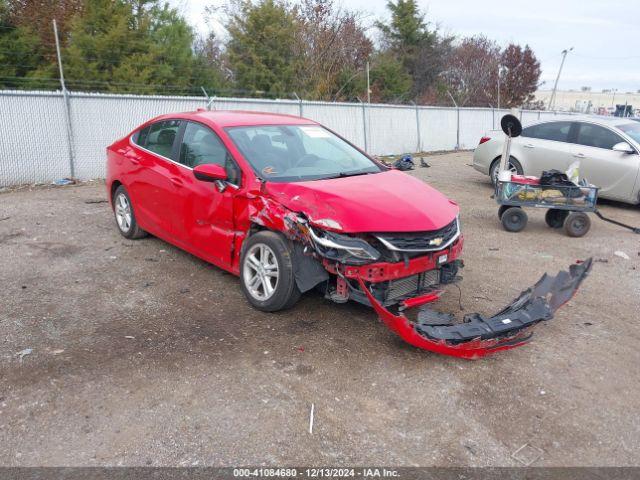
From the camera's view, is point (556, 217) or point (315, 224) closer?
point (315, 224)

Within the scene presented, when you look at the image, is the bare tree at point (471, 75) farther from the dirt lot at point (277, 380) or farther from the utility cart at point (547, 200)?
the dirt lot at point (277, 380)

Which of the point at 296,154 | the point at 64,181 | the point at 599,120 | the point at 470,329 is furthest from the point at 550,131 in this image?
the point at 64,181

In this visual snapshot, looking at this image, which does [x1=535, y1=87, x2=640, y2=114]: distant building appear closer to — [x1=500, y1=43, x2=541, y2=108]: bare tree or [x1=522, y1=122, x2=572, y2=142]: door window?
[x1=500, y1=43, x2=541, y2=108]: bare tree

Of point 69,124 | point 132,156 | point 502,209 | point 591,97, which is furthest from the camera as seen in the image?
point 591,97

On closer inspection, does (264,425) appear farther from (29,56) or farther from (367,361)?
(29,56)

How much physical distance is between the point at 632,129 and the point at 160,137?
328 inches

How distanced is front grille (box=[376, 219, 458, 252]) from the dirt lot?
0.75 metres

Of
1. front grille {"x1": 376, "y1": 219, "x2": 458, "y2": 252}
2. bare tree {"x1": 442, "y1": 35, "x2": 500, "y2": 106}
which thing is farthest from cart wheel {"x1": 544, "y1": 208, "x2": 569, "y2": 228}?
bare tree {"x1": 442, "y1": 35, "x2": 500, "y2": 106}

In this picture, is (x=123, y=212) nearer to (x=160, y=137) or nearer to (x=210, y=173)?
(x=160, y=137)

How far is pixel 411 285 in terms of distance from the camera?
423 centimetres

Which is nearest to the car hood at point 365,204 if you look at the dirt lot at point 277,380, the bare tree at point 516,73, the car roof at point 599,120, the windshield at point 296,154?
the windshield at point 296,154

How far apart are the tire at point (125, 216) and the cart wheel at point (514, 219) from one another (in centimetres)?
501

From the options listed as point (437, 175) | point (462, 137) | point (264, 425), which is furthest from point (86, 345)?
point (462, 137)

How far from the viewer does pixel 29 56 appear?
19.2 meters
